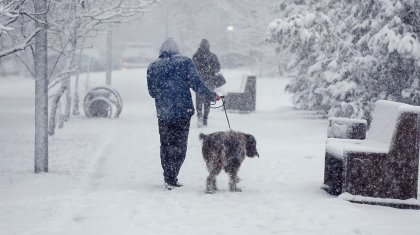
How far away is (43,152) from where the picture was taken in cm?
800

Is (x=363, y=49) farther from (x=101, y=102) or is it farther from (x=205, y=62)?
(x=101, y=102)

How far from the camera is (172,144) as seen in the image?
7.24 metres

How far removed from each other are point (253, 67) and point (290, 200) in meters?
33.1

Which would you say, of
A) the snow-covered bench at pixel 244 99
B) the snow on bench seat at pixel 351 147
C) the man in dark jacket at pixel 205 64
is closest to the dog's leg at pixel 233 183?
the snow on bench seat at pixel 351 147

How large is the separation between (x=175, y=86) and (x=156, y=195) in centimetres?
135

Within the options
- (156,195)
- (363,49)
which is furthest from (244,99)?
(156,195)

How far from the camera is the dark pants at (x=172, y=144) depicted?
23.7ft

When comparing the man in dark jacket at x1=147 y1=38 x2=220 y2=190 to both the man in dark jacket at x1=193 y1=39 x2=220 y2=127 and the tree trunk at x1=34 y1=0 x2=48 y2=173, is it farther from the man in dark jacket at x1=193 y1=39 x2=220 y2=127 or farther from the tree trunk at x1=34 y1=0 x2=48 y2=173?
the man in dark jacket at x1=193 y1=39 x2=220 y2=127

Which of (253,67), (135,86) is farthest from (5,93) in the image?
(253,67)

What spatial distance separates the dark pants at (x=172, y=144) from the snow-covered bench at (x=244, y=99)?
11.9 m

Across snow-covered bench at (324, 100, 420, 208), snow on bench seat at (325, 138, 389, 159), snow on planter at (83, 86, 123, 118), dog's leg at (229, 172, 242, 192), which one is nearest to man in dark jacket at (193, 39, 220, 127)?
snow on planter at (83, 86, 123, 118)

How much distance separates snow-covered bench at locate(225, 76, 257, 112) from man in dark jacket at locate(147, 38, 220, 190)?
11841 mm

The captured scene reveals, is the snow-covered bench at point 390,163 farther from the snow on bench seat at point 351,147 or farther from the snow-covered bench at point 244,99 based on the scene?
the snow-covered bench at point 244,99

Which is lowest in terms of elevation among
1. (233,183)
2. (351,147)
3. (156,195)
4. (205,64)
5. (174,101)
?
(156,195)
